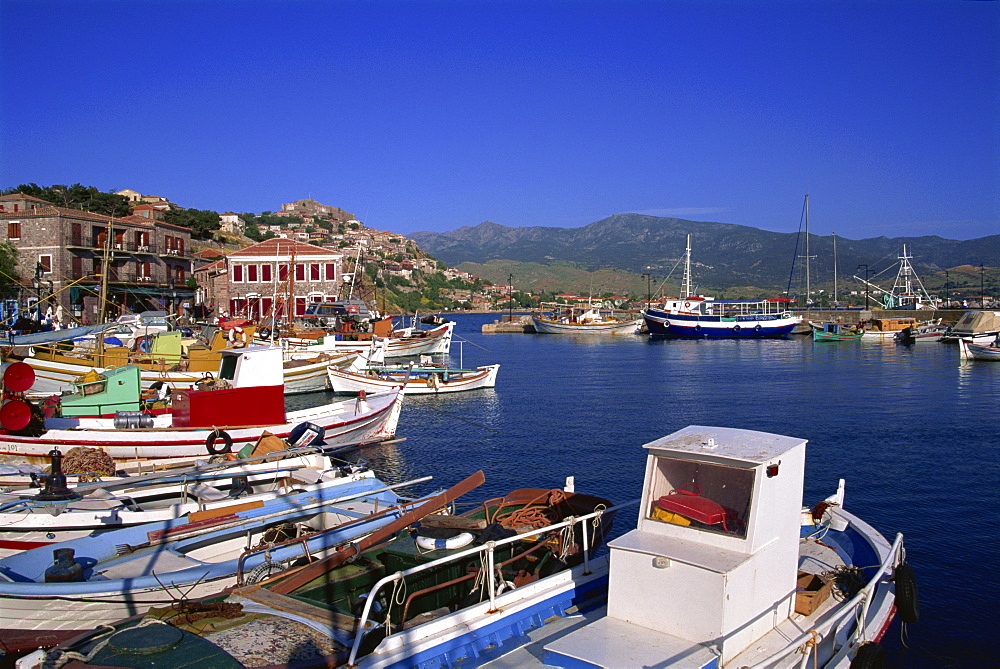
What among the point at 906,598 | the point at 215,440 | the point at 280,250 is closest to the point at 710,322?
the point at 280,250

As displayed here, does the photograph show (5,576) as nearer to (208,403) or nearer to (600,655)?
(600,655)

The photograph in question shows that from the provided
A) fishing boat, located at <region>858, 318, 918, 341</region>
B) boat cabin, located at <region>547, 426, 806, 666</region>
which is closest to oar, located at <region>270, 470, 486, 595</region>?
boat cabin, located at <region>547, 426, 806, 666</region>

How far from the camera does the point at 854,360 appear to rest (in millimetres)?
56625

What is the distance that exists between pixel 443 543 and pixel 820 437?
67.4ft

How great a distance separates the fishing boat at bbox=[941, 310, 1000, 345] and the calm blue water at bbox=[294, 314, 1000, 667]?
2474 millimetres

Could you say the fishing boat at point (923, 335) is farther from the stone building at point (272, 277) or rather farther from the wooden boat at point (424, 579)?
the wooden boat at point (424, 579)

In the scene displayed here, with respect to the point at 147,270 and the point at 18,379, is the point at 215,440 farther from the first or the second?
the point at 147,270

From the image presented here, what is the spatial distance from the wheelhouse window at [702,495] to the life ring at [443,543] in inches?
135

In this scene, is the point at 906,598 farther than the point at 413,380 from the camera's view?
No

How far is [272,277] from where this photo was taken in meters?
68.1

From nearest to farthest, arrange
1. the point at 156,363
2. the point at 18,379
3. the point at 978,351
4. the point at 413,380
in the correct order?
the point at 18,379
the point at 156,363
the point at 413,380
the point at 978,351

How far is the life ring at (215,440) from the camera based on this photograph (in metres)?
18.6

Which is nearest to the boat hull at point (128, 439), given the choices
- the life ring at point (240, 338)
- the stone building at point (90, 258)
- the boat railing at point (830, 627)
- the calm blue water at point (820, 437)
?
the calm blue water at point (820, 437)

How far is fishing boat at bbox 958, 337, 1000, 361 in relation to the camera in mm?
53500
